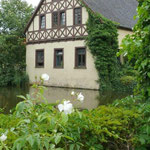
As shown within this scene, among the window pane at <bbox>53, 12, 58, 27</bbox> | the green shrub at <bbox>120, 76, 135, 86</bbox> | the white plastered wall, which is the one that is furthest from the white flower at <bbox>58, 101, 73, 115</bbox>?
the window pane at <bbox>53, 12, 58, 27</bbox>

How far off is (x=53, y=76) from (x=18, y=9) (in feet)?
25.8

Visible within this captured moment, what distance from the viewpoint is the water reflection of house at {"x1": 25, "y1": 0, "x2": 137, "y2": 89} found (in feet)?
54.0

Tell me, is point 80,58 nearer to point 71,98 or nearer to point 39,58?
point 39,58

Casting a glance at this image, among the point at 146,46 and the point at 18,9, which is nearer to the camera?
the point at 146,46

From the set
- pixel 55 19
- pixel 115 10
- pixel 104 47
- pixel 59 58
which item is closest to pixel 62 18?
pixel 55 19

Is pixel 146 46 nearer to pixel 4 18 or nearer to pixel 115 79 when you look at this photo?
pixel 115 79

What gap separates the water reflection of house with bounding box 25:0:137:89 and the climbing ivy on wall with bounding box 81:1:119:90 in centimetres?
64

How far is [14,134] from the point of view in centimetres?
192

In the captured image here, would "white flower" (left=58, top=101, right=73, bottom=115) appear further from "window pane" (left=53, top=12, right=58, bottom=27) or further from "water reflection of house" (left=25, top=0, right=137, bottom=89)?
"window pane" (left=53, top=12, right=58, bottom=27)

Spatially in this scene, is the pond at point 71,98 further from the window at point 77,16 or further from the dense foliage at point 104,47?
the window at point 77,16

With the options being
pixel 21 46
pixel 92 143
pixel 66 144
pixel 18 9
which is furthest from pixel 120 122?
pixel 18 9

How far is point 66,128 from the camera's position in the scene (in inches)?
81.8

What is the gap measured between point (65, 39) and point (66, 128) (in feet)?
51.2

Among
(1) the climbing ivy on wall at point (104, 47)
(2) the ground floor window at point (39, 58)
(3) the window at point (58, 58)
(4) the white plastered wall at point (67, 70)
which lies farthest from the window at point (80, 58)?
(2) the ground floor window at point (39, 58)
